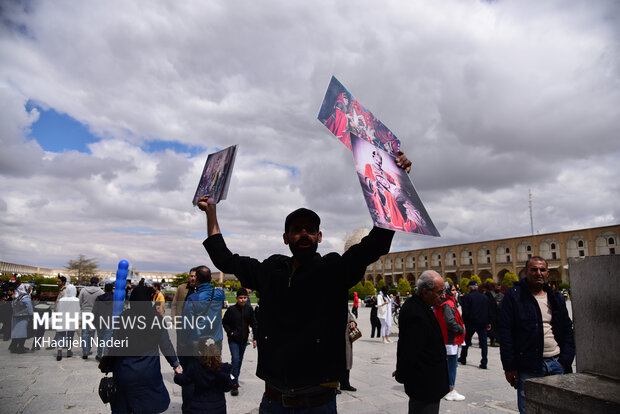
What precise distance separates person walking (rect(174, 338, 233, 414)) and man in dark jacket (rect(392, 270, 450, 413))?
1.70m

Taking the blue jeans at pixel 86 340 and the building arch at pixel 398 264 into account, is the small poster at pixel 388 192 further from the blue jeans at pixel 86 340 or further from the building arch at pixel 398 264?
the building arch at pixel 398 264

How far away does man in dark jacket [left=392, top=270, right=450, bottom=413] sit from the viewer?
3344 millimetres

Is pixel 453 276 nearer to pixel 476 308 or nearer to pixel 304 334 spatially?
pixel 476 308

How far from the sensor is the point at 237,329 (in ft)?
20.6

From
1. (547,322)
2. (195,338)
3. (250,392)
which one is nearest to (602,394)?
(547,322)

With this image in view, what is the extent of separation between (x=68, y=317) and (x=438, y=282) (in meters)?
8.61

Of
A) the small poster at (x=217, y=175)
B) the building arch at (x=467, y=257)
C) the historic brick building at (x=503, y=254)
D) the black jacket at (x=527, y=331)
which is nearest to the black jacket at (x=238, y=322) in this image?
the small poster at (x=217, y=175)

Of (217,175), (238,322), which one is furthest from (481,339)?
(217,175)

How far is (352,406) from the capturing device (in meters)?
5.61

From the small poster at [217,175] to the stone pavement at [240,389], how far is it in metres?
3.50

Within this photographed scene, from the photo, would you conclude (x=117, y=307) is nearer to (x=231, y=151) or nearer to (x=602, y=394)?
(x=231, y=151)

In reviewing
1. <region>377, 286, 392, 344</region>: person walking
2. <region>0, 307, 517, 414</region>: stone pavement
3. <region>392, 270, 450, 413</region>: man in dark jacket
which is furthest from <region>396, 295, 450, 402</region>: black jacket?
<region>377, 286, 392, 344</region>: person walking

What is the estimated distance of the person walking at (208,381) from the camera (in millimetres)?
3791

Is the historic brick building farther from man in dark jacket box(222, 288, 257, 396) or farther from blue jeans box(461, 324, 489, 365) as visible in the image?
man in dark jacket box(222, 288, 257, 396)
